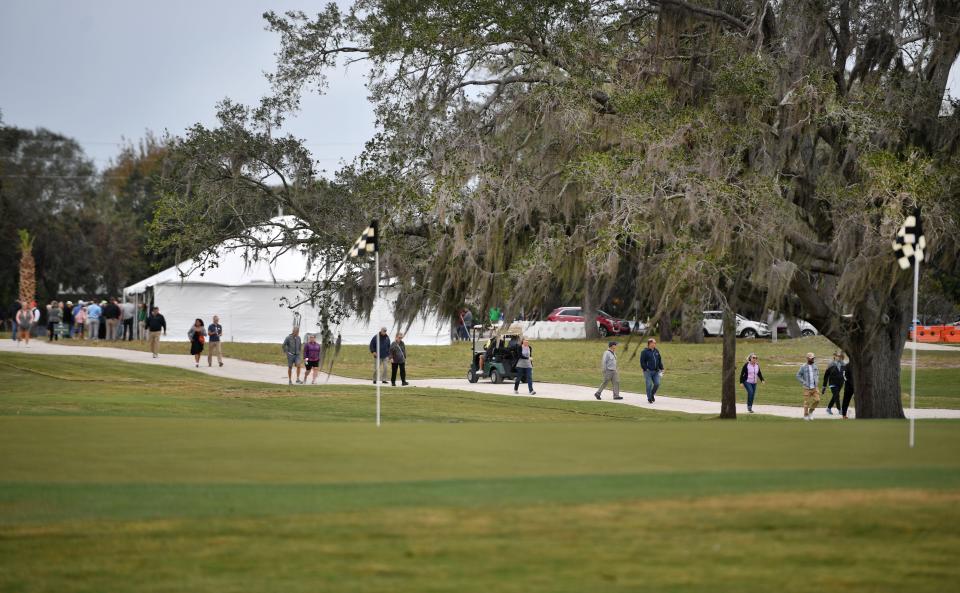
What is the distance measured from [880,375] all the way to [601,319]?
43306mm

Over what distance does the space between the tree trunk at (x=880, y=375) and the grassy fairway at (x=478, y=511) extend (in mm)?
9624

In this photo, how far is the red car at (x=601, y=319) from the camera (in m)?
65.2

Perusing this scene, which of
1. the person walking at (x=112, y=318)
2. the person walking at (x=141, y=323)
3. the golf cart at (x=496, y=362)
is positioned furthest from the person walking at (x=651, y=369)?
the person walking at (x=141, y=323)

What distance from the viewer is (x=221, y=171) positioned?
27.3 m

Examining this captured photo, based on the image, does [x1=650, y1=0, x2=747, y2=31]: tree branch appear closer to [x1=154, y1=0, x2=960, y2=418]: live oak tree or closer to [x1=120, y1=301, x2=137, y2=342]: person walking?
[x1=154, y1=0, x2=960, y2=418]: live oak tree

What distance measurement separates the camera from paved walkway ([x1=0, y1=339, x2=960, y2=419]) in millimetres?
33719

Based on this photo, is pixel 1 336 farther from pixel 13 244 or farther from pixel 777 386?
pixel 777 386

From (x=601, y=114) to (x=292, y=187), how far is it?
768 cm

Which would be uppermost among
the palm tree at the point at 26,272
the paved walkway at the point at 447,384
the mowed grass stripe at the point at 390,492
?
the palm tree at the point at 26,272

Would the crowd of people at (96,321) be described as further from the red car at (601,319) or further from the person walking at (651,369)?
the person walking at (651,369)

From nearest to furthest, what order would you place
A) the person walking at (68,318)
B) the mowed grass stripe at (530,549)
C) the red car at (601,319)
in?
the mowed grass stripe at (530,549)
the person walking at (68,318)
the red car at (601,319)

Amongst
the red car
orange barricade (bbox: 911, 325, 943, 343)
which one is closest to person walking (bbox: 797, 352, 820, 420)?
the red car

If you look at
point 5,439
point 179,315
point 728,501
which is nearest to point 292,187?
point 5,439

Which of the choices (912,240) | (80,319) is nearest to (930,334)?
(80,319)
